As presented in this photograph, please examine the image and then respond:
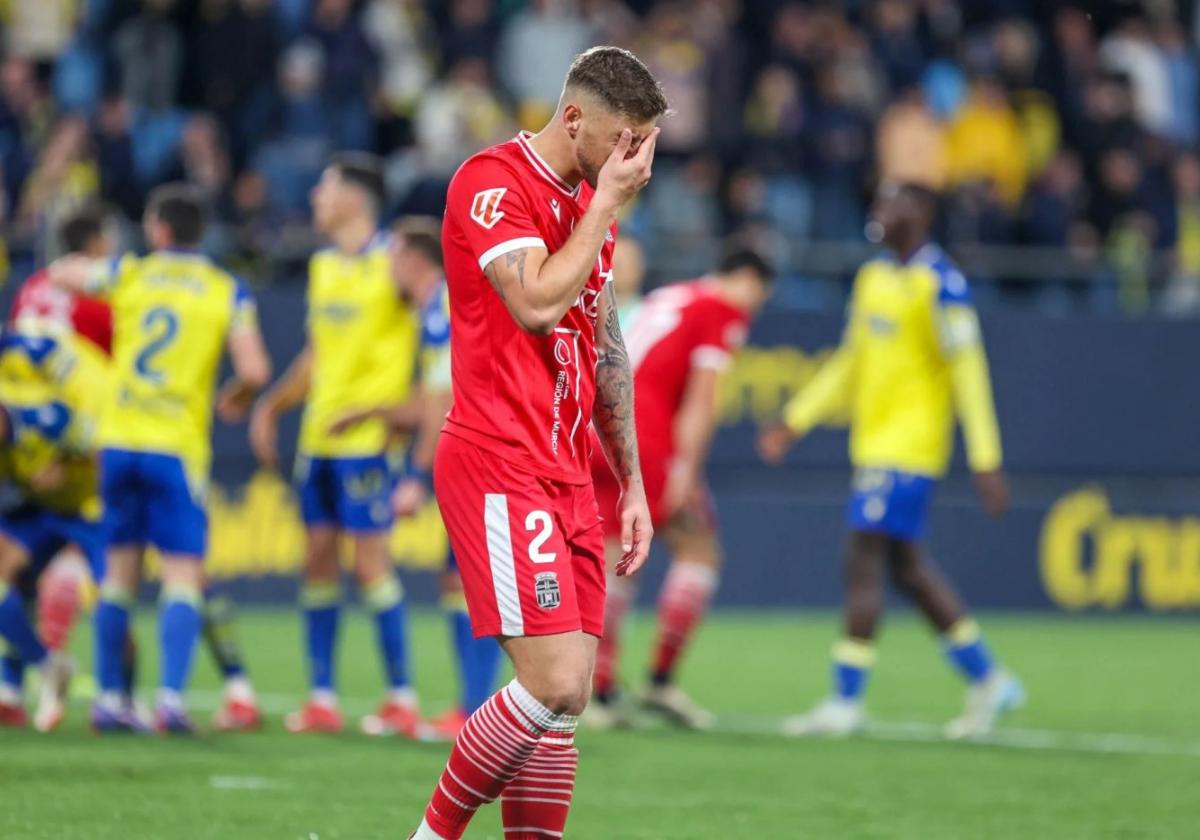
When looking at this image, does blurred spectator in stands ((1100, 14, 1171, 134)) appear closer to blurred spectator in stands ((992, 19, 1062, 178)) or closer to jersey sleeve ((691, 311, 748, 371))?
blurred spectator in stands ((992, 19, 1062, 178))

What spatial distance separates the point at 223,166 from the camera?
1675 cm

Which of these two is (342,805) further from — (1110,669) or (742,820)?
(1110,669)

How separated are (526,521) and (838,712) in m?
5.21

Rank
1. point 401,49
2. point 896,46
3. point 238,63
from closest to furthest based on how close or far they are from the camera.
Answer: point 238,63
point 401,49
point 896,46

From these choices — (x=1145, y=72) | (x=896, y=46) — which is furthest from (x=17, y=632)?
(x=1145, y=72)

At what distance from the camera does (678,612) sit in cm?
1089

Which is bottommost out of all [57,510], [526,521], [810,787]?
[810,787]

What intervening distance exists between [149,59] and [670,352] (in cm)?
794

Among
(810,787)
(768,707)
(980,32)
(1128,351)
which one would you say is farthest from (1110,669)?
(980,32)

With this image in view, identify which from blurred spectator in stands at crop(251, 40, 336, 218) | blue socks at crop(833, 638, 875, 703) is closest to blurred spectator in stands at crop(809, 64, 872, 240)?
blurred spectator in stands at crop(251, 40, 336, 218)

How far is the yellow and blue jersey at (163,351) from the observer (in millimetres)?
9500

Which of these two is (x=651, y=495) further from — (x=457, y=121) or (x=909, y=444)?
(x=457, y=121)

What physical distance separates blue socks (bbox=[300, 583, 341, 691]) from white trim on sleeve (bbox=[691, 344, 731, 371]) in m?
2.25

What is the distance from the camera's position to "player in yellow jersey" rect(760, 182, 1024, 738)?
1053cm
